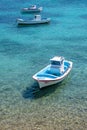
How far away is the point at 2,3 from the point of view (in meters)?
103

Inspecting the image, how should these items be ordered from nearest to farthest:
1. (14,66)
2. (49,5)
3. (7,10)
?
(14,66) → (7,10) → (49,5)

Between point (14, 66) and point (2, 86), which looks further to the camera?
point (14, 66)

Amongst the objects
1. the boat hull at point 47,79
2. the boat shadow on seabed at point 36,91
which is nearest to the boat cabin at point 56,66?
the boat hull at point 47,79

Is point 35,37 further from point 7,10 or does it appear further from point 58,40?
point 7,10

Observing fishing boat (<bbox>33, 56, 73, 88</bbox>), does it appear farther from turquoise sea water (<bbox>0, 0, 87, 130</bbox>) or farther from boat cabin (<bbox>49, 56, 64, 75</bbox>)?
Result: turquoise sea water (<bbox>0, 0, 87, 130</bbox>)

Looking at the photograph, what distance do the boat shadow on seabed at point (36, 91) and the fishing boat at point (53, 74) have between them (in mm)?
604

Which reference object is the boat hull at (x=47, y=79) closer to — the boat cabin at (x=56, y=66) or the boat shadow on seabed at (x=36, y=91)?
the boat shadow on seabed at (x=36, y=91)

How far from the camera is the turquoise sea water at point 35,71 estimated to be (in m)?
28.8

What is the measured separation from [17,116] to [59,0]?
8380 centimetres

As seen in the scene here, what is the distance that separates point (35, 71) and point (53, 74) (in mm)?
4432

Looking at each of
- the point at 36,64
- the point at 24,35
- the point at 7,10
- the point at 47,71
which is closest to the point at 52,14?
the point at 7,10

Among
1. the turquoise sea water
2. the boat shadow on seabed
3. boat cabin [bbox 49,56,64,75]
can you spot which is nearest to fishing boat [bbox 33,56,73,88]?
boat cabin [bbox 49,56,64,75]

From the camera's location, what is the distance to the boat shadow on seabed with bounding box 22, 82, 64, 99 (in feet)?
110

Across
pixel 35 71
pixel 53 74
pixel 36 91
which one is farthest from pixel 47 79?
pixel 35 71
